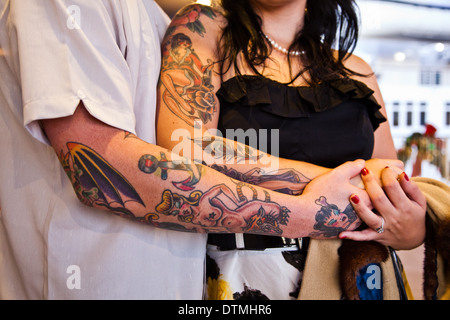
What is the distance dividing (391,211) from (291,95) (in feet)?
1.11

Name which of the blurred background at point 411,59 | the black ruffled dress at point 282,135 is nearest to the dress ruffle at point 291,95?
the black ruffled dress at point 282,135

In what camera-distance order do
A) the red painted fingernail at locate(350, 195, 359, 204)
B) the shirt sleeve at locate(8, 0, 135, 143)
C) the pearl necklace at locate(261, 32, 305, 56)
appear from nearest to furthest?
the shirt sleeve at locate(8, 0, 135, 143) → the red painted fingernail at locate(350, 195, 359, 204) → the pearl necklace at locate(261, 32, 305, 56)

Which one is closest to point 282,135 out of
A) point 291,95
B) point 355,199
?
point 291,95

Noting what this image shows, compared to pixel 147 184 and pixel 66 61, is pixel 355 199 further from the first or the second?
pixel 66 61

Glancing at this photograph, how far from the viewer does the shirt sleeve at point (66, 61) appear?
21.9 inches

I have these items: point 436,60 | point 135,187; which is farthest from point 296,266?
point 436,60

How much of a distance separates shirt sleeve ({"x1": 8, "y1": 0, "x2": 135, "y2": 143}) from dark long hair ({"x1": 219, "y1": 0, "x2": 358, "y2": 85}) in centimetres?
34

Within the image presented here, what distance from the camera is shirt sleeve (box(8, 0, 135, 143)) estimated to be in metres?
0.56

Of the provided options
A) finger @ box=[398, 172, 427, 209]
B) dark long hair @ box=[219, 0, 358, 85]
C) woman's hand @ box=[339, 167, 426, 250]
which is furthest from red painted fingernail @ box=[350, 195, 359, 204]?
dark long hair @ box=[219, 0, 358, 85]

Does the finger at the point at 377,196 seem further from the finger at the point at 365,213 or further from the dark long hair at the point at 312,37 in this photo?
the dark long hair at the point at 312,37

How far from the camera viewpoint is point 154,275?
0.67m

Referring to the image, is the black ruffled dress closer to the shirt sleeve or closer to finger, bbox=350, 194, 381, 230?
finger, bbox=350, 194, 381, 230

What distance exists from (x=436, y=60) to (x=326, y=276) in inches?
319

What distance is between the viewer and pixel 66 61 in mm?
563
